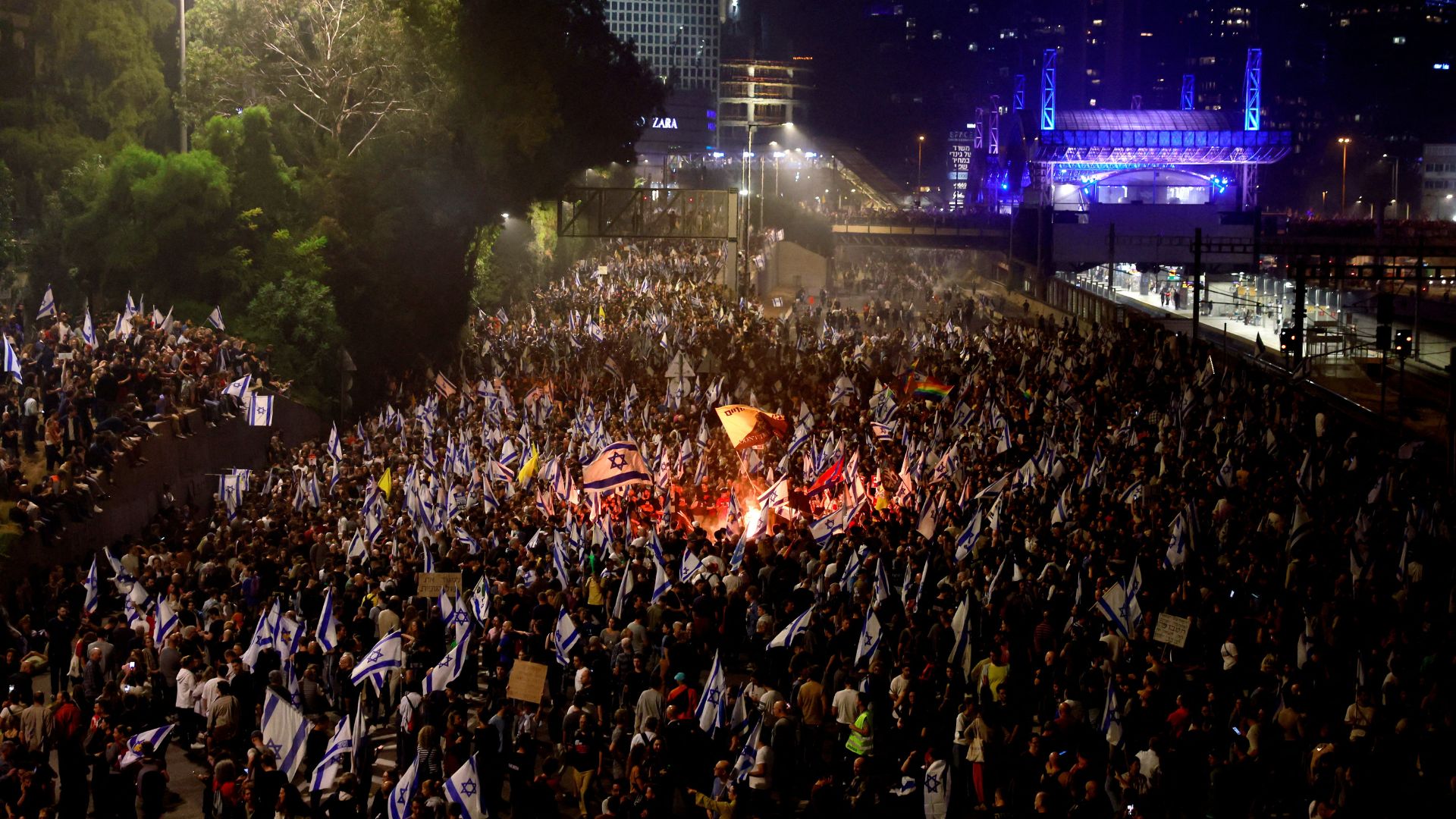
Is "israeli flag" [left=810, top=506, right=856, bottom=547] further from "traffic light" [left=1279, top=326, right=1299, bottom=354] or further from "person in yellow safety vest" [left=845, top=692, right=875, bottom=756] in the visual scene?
"traffic light" [left=1279, top=326, right=1299, bottom=354]

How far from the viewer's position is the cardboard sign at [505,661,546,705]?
13.1 meters

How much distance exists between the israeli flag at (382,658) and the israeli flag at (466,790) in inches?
120

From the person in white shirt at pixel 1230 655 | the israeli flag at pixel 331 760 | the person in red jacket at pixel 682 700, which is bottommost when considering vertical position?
the israeli flag at pixel 331 760

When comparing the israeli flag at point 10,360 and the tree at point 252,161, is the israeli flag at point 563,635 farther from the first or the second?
the tree at point 252,161

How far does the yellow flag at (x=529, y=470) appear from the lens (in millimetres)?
22844

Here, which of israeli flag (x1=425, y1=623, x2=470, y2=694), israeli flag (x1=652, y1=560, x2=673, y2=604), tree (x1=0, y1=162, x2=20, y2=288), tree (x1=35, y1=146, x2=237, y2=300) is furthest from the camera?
tree (x1=35, y1=146, x2=237, y2=300)

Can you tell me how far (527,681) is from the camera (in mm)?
13180

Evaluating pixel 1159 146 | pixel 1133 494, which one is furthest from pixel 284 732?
pixel 1159 146

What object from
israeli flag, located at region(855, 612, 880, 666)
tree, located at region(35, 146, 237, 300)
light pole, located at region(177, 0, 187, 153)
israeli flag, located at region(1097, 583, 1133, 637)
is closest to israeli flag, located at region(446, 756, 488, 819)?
israeli flag, located at region(855, 612, 880, 666)

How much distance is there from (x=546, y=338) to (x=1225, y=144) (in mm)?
83540

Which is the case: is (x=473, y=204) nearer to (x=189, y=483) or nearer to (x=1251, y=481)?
(x=189, y=483)

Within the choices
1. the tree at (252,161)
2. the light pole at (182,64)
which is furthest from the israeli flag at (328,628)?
the light pole at (182,64)

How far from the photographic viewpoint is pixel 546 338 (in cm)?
3838

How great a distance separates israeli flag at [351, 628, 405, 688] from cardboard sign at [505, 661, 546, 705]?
1.52 metres
